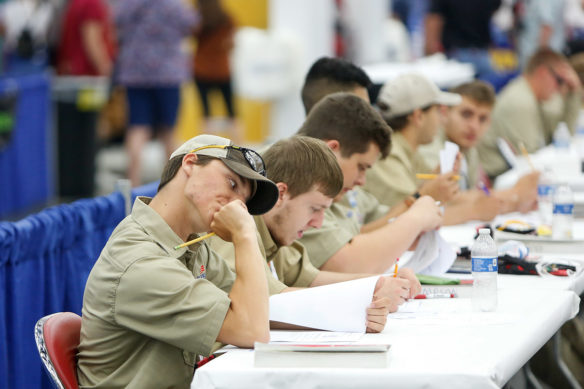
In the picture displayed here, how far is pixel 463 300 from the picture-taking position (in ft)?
10.9

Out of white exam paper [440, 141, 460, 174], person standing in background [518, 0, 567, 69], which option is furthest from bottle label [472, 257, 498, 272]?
person standing in background [518, 0, 567, 69]

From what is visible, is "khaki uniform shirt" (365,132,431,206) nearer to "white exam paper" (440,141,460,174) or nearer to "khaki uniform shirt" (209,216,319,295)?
"white exam paper" (440,141,460,174)

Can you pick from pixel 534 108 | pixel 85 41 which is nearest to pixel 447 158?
pixel 534 108

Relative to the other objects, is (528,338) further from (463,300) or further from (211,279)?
(211,279)

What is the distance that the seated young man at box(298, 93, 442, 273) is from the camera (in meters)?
3.84

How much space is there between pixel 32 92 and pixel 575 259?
604 centimetres

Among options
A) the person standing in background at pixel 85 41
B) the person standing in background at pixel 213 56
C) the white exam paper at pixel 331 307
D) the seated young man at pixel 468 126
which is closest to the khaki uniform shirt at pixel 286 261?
the white exam paper at pixel 331 307

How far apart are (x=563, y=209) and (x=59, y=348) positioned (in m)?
2.42

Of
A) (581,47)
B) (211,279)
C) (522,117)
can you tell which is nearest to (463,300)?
(211,279)

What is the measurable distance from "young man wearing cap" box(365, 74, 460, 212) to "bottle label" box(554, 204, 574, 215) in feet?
Answer: 2.54

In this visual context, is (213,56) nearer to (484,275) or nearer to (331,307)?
(484,275)

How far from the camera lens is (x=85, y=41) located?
9.80 meters

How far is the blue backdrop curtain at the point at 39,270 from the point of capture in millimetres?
3639

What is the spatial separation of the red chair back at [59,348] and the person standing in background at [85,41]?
7290 mm
